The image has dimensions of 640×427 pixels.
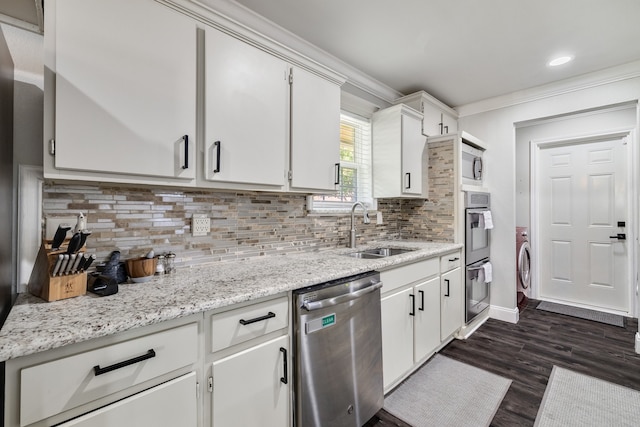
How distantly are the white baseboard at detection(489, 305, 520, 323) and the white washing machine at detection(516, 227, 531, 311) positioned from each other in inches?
18.4

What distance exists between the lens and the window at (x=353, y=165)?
2.65 meters

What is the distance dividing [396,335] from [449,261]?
39.0 inches

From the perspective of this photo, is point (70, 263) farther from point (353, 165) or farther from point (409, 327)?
point (353, 165)

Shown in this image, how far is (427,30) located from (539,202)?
302cm

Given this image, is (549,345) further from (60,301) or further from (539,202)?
(60,301)

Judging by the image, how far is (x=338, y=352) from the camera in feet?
4.90

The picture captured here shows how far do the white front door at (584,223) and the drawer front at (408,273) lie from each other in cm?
245

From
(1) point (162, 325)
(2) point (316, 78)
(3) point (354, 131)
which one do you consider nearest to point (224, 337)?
(1) point (162, 325)

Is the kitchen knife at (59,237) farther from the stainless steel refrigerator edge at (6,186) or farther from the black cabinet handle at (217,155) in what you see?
the black cabinet handle at (217,155)

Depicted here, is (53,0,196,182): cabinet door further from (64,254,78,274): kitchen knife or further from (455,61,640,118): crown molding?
(455,61,640,118): crown molding

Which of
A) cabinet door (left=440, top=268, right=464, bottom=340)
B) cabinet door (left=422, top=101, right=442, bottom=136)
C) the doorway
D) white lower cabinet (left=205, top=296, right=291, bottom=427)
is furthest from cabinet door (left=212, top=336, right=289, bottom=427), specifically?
the doorway

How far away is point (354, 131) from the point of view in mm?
2824

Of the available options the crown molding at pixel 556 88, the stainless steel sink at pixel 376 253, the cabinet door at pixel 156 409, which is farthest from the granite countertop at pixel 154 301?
the crown molding at pixel 556 88

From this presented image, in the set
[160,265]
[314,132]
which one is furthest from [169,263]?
[314,132]
